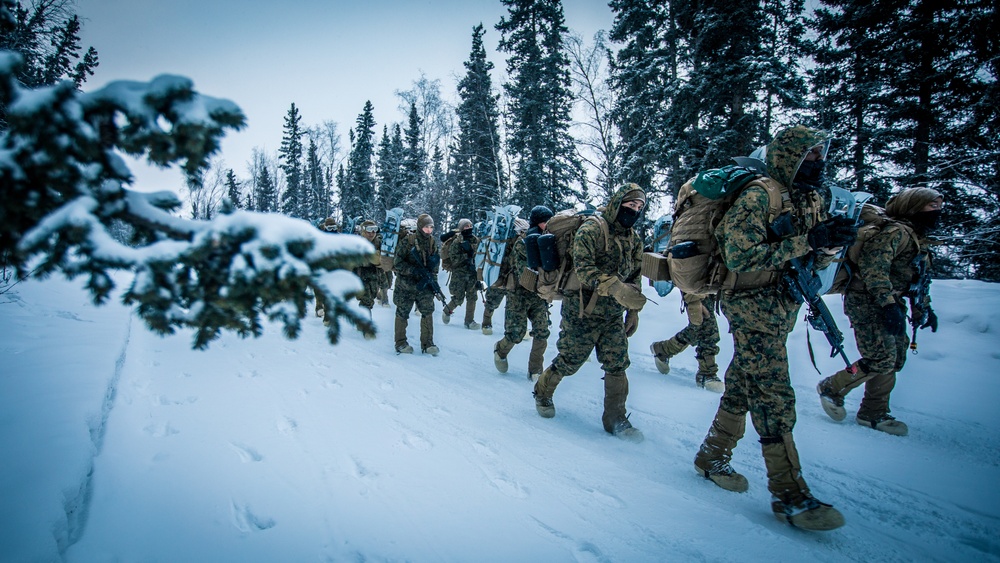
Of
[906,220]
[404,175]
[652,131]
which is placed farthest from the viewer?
[404,175]

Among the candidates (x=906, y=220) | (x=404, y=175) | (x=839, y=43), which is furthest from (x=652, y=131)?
(x=404, y=175)

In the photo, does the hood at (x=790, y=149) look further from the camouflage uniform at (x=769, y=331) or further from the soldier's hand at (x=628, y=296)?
the soldier's hand at (x=628, y=296)

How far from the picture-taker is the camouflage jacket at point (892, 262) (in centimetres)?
340

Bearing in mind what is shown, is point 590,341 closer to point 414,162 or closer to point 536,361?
point 536,361

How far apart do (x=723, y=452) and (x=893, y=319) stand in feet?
7.45

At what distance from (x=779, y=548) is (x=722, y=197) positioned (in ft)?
6.65

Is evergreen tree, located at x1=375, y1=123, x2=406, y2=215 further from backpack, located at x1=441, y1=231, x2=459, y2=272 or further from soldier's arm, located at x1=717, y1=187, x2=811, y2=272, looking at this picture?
soldier's arm, located at x1=717, y1=187, x2=811, y2=272

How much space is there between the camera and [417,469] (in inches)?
96.2

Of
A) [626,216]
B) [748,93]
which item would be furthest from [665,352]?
[748,93]

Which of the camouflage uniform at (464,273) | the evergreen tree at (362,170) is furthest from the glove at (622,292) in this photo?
the evergreen tree at (362,170)

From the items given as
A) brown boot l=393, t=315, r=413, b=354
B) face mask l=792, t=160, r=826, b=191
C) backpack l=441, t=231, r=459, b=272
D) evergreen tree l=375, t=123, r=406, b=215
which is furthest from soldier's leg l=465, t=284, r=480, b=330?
evergreen tree l=375, t=123, r=406, b=215

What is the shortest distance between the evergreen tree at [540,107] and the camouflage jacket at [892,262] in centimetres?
1241

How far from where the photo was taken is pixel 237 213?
1069 millimetres

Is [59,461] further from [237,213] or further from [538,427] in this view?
[538,427]
